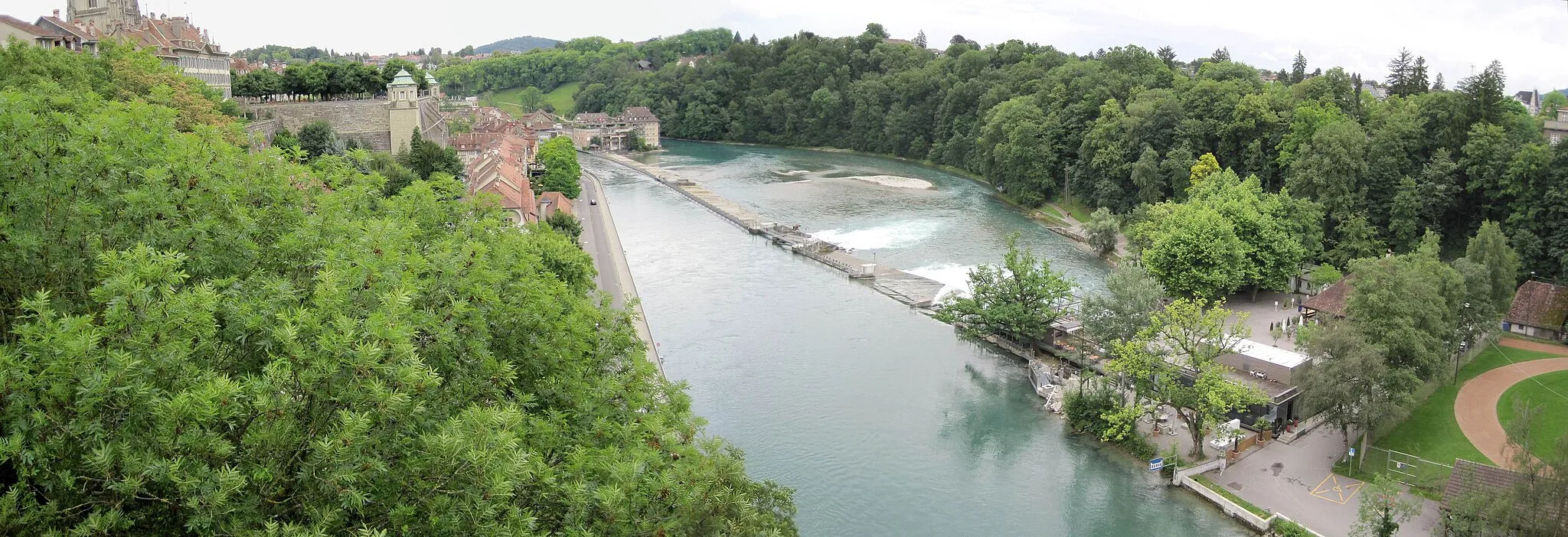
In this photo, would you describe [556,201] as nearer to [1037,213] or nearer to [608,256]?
[608,256]

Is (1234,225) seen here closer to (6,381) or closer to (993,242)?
(993,242)

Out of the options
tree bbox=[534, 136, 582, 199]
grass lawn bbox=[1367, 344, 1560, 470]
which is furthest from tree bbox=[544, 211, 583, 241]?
grass lawn bbox=[1367, 344, 1560, 470]

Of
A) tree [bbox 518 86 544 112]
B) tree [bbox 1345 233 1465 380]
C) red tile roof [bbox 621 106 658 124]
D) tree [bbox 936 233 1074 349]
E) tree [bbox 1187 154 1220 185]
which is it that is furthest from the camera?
tree [bbox 518 86 544 112]

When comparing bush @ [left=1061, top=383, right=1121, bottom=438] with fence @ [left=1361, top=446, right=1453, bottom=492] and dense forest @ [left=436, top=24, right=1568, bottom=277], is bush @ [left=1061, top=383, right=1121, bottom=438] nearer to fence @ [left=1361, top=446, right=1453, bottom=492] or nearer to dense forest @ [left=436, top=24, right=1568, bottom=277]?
fence @ [left=1361, top=446, right=1453, bottom=492]

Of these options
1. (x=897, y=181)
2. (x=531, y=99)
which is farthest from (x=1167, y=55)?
(x=531, y=99)

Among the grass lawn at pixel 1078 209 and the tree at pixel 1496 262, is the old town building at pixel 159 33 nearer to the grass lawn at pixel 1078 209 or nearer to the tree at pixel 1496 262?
the grass lawn at pixel 1078 209

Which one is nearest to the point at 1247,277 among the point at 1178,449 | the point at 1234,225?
the point at 1234,225

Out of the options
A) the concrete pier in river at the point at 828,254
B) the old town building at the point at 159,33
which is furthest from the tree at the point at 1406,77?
Result: the old town building at the point at 159,33
